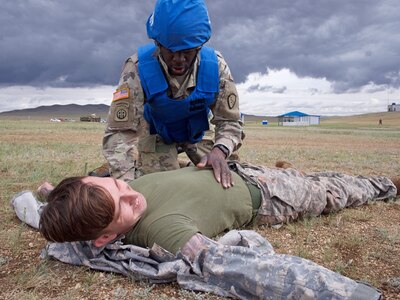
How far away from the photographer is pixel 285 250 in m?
2.80

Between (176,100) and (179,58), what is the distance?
537 millimetres

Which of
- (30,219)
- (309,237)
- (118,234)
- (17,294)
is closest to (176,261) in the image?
(118,234)

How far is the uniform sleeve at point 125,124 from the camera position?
343 cm

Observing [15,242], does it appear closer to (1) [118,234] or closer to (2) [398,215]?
(1) [118,234]

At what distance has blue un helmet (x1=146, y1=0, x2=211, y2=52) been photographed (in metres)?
3.14

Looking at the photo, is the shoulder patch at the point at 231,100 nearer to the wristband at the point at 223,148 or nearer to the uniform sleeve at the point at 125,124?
the wristband at the point at 223,148

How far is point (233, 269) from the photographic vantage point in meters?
2.03

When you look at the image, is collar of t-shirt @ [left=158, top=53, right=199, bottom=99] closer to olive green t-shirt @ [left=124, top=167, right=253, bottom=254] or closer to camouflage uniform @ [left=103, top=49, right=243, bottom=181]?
camouflage uniform @ [left=103, top=49, right=243, bottom=181]

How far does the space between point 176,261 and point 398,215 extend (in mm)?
2393

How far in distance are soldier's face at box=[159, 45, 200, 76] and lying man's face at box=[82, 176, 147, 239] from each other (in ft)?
4.01

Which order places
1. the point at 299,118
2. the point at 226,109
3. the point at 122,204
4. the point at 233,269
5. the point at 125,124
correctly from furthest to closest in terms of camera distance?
the point at 299,118
the point at 226,109
the point at 125,124
the point at 122,204
the point at 233,269

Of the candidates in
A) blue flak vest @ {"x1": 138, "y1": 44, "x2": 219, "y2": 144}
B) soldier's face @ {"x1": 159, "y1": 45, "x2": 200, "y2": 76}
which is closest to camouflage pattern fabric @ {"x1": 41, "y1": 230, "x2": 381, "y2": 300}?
soldier's face @ {"x1": 159, "y1": 45, "x2": 200, "y2": 76}

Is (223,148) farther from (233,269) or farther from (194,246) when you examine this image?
(233,269)

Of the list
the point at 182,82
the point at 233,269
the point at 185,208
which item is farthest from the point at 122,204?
the point at 182,82
